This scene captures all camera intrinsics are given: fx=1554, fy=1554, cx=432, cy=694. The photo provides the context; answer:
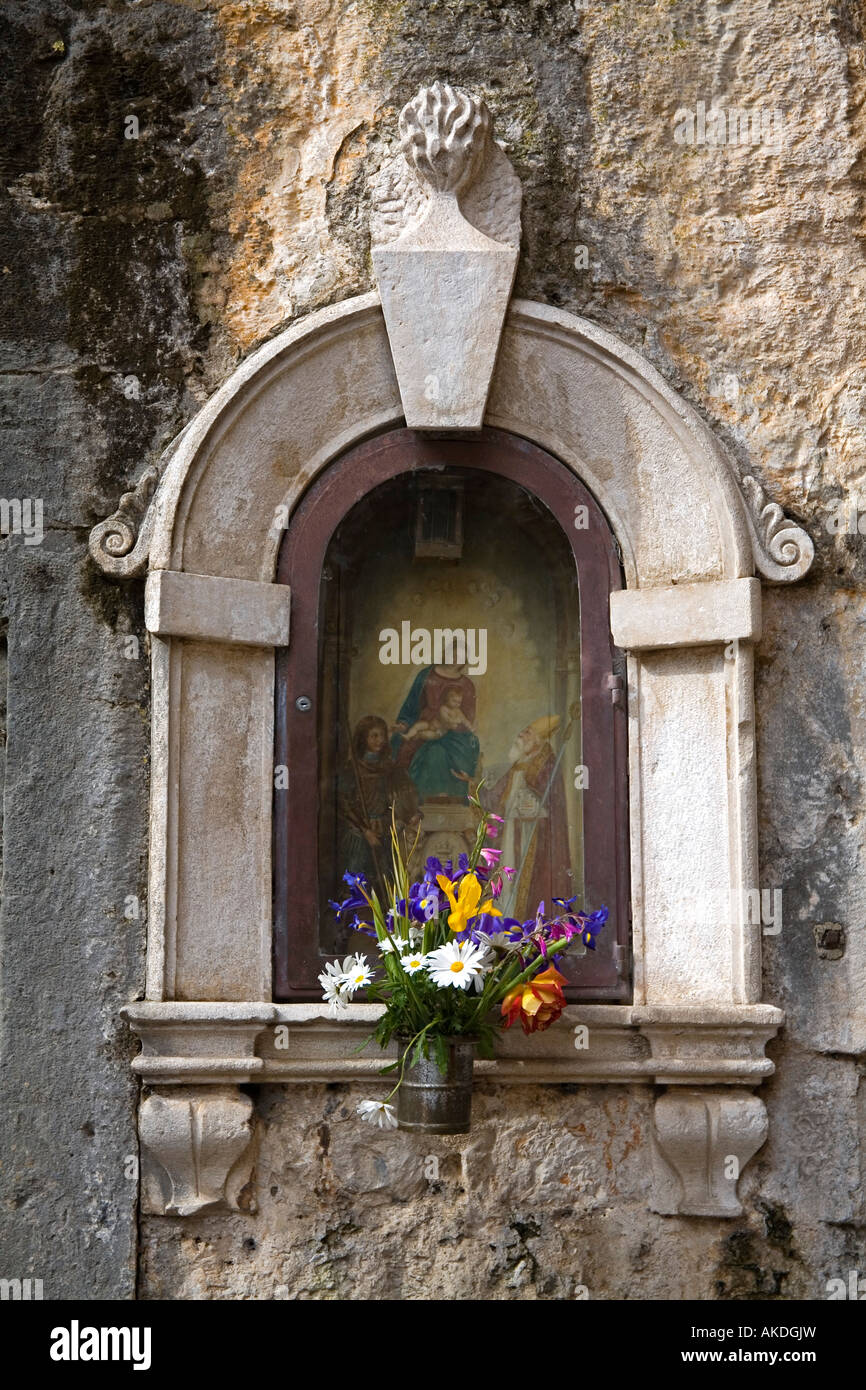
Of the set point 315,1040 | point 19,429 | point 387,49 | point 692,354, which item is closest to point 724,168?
point 692,354

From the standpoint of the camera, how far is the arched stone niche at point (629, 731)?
155 inches

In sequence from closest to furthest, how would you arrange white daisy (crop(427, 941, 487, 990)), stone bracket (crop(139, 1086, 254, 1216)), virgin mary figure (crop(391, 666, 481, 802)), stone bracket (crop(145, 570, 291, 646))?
1. white daisy (crop(427, 941, 487, 990))
2. stone bracket (crop(139, 1086, 254, 1216))
3. stone bracket (crop(145, 570, 291, 646))
4. virgin mary figure (crop(391, 666, 481, 802))

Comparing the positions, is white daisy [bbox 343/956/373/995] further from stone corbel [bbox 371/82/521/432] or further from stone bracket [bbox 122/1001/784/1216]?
stone corbel [bbox 371/82/521/432]

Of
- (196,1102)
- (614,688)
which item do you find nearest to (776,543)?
(614,688)

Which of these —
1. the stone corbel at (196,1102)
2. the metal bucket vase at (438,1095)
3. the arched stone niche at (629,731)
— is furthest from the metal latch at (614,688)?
the stone corbel at (196,1102)

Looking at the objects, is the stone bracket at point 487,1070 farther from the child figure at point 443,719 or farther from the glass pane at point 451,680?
the child figure at point 443,719

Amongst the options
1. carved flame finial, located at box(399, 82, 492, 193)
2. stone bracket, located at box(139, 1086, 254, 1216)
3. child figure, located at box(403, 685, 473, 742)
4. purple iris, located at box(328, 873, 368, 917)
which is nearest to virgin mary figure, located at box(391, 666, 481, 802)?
child figure, located at box(403, 685, 473, 742)

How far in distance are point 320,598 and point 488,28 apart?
66.4 inches

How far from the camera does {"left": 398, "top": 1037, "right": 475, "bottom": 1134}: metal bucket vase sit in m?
3.69

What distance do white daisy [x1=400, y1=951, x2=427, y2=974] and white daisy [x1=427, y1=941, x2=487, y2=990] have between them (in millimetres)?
21

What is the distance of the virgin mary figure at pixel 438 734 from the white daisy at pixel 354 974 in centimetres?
70

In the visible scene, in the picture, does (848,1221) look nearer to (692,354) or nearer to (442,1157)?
(442,1157)

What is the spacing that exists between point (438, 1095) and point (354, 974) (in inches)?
14.2

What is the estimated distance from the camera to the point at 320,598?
4.23m
